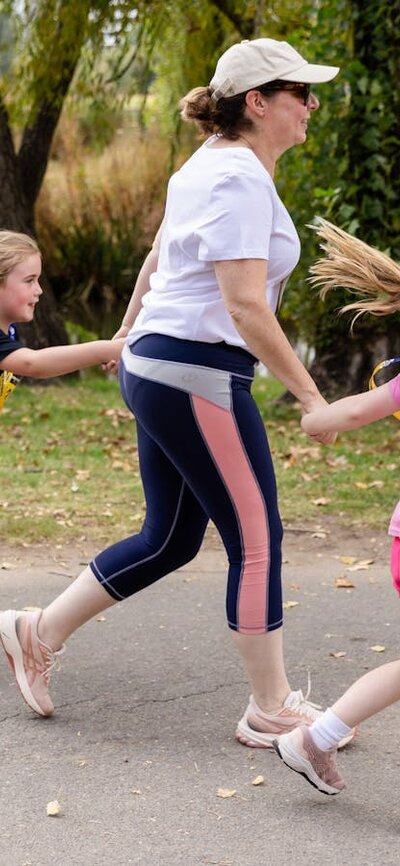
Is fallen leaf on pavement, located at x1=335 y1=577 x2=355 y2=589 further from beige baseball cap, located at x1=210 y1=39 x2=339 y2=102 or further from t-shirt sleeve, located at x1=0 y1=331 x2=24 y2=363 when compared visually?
beige baseball cap, located at x1=210 y1=39 x2=339 y2=102

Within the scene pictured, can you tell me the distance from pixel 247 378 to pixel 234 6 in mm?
7879

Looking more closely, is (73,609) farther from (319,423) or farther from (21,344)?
(319,423)

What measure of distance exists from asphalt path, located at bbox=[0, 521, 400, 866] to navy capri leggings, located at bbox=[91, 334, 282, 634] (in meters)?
0.46

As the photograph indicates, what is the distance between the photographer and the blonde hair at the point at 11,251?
3.86 m

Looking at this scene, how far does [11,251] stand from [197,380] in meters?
0.87

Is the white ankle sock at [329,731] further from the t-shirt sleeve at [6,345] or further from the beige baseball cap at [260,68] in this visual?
the beige baseball cap at [260,68]

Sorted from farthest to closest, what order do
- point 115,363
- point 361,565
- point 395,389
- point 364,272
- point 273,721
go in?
point 361,565 → point 115,363 → point 273,721 → point 364,272 → point 395,389

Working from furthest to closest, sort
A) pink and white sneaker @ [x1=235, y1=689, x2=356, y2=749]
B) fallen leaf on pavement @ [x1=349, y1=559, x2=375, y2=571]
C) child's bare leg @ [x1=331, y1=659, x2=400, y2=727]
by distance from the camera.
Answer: fallen leaf on pavement @ [x1=349, y1=559, x2=375, y2=571], pink and white sneaker @ [x1=235, y1=689, x2=356, y2=749], child's bare leg @ [x1=331, y1=659, x2=400, y2=727]

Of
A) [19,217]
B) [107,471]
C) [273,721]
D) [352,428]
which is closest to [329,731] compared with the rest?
[273,721]

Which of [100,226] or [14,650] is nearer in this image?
[14,650]

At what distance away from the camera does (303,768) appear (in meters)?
3.16

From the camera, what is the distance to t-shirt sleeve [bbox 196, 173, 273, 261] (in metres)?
3.20

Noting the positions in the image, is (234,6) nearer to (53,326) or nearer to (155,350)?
(53,326)

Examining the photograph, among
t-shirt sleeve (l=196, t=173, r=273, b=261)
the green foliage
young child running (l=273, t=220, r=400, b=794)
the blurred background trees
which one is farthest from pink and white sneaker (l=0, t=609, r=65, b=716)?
the green foliage
